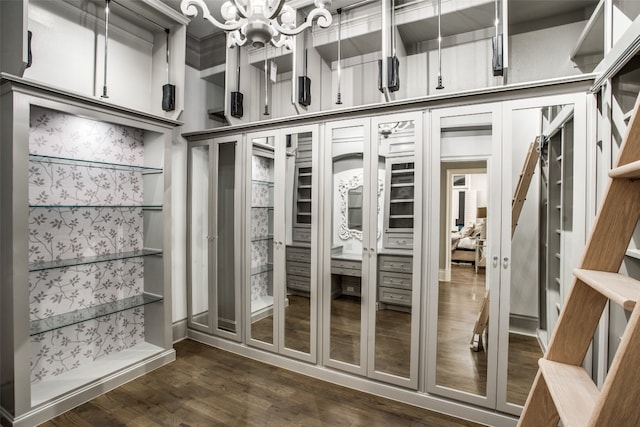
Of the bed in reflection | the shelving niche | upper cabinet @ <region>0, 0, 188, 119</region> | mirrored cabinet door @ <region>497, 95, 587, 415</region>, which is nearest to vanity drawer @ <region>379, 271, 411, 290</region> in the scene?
the bed in reflection

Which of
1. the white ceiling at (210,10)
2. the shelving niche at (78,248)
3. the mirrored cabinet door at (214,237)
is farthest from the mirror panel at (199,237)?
the white ceiling at (210,10)

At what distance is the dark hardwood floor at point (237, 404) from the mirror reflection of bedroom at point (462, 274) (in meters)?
0.31

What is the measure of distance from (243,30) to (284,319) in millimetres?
2191

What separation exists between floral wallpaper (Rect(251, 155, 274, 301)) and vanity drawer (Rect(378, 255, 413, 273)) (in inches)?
39.7

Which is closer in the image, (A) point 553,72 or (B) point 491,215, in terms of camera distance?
(B) point 491,215

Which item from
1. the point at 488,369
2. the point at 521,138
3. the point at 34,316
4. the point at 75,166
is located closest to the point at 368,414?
the point at 488,369

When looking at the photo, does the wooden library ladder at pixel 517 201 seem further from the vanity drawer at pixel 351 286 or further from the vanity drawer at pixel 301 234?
the vanity drawer at pixel 301 234

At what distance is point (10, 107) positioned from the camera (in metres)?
Answer: 1.94

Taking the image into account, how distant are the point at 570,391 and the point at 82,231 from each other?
304 centimetres

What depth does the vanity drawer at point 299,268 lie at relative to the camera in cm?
270

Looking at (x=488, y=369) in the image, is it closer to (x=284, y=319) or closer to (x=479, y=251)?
(x=479, y=251)

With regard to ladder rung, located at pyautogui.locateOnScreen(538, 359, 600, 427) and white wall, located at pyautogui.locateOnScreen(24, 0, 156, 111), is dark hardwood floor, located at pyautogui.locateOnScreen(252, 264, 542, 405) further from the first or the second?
white wall, located at pyautogui.locateOnScreen(24, 0, 156, 111)

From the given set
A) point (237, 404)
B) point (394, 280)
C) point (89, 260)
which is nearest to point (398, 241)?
point (394, 280)

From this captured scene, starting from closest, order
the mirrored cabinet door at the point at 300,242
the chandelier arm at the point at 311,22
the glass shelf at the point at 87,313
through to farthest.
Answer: the chandelier arm at the point at 311,22, the glass shelf at the point at 87,313, the mirrored cabinet door at the point at 300,242
